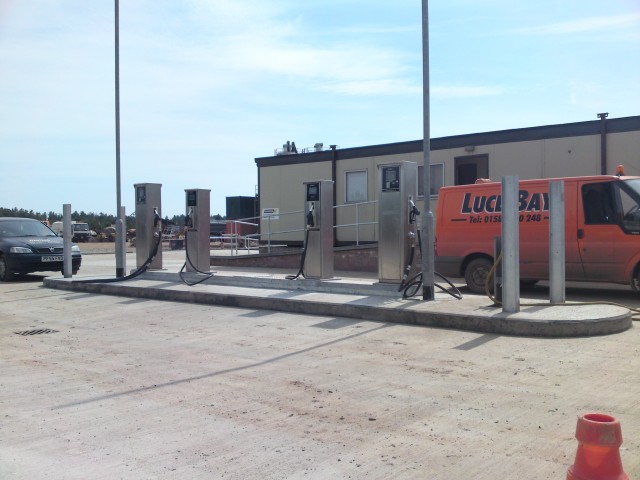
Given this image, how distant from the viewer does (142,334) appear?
927cm

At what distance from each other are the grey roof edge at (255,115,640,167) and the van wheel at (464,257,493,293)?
5.67m

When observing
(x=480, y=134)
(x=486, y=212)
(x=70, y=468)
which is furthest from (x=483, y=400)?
(x=480, y=134)

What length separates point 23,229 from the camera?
18.2 meters

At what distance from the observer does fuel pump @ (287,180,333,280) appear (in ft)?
40.8

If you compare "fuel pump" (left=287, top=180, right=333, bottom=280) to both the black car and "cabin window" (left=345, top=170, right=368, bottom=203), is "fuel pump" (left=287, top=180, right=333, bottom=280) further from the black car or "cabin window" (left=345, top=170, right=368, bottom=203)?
"cabin window" (left=345, top=170, right=368, bottom=203)

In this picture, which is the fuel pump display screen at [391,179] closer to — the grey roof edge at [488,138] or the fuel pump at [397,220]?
the fuel pump at [397,220]

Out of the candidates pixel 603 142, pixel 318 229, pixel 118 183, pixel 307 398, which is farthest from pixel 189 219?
pixel 603 142

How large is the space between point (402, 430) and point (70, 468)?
2367 mm

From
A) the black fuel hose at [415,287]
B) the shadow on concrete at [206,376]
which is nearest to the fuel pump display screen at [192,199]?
the black fuel hose at [415,287]

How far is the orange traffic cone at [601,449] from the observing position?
3049 millimetres

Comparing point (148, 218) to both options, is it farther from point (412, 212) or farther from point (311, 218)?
point (412, 212)

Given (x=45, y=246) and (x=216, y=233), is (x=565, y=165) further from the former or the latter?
(x=216, y=233)

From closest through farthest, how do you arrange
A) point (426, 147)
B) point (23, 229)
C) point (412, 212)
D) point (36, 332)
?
point (36, 332) < point (426, 147) < point (412, 212) < point (23, 229)

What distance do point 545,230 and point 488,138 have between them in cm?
614
